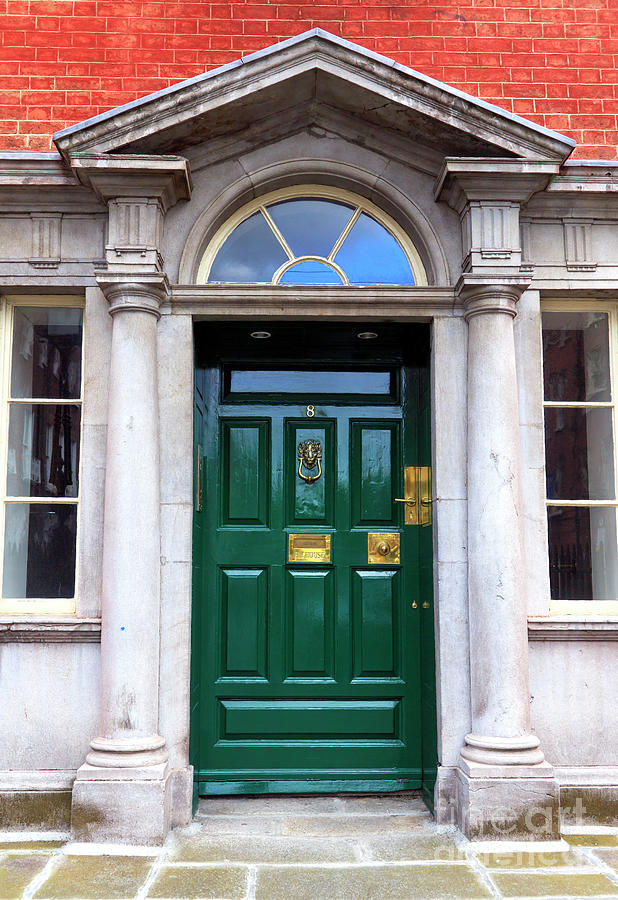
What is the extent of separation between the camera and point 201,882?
3.73 m

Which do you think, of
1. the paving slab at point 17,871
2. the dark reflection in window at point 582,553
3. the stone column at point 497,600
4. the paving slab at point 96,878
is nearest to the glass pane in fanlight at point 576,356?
the stone column at point 497,600

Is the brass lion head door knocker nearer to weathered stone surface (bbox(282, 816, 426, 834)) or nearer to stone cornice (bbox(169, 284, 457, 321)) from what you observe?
stone cornice (bbox(169, 284, 457, 321))

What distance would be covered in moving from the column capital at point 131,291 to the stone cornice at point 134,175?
47 cm

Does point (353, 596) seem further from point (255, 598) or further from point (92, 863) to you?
point (92, 863)

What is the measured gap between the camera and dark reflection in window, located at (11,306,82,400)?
491 centimetres

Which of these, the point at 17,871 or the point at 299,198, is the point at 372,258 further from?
the point at 17,871

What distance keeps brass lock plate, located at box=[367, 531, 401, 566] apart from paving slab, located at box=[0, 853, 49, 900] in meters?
2.37

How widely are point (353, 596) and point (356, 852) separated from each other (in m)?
1.45

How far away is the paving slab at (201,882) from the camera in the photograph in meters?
3.60

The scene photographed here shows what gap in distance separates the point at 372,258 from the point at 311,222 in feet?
1.42

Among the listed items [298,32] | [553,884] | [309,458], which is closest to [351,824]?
[553,884]

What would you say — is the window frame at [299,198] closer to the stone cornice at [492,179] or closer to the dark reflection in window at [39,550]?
the stone cornice at [492,179]

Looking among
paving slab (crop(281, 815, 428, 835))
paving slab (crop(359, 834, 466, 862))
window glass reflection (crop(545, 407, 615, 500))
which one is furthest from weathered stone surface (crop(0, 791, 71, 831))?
window glass reflection (crop(545, 407, 615, 500))

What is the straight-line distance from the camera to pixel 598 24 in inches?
210
